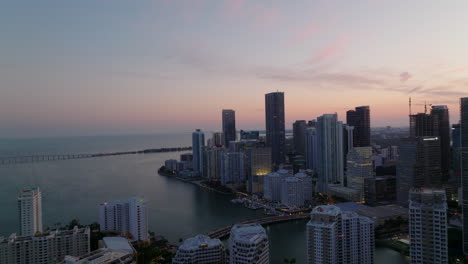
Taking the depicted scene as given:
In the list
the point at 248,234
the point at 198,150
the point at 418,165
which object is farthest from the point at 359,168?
the point at 198,150

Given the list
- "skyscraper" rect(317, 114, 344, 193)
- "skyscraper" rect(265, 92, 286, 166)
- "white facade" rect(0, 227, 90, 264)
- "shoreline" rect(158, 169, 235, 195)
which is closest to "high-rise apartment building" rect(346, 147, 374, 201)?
"skyscraper" rect(317, 114, 344, 193)

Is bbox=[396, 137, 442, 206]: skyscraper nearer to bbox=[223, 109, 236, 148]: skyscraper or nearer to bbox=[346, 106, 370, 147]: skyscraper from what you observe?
bbox=[346, 106, 370, 147]: skyscraper

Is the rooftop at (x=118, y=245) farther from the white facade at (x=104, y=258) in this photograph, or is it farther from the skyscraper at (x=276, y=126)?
the skyscraper at (x=276, y=126)

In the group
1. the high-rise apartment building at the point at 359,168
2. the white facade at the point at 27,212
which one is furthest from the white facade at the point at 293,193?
the white facade at the point at 27,212

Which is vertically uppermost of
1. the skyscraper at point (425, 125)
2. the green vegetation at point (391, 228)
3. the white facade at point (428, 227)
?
the skyscraper at point (425, 125)

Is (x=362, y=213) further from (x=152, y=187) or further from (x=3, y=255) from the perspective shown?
(x=152, y=187)

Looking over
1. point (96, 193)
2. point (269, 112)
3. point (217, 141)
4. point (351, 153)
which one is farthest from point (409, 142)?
point (217, 141)
